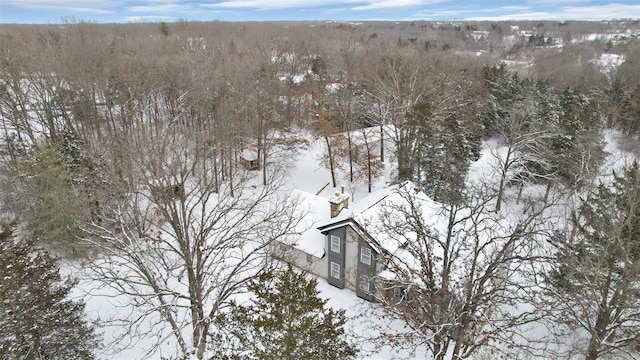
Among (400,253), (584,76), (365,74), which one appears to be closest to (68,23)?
(365,74)

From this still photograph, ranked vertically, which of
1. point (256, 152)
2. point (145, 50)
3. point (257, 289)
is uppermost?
point (145, 50)

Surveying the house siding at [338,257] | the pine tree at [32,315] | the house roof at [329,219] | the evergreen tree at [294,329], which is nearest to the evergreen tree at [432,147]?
the house roof at [329,219]

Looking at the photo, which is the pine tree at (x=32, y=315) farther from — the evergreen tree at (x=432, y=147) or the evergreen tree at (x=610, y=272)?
the evergreen tree at (x=432, y=147)

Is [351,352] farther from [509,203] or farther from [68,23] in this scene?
[68,23]

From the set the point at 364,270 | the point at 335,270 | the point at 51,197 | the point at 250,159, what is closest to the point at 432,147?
the point at 364,270

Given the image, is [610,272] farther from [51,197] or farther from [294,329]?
[51,197]

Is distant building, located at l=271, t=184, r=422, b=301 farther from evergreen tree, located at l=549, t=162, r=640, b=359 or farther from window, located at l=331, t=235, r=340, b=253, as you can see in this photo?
evergreen tree, located at l=549, t=162, r=640, b=359
